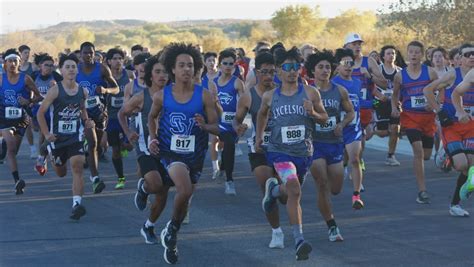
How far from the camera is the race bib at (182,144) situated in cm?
897

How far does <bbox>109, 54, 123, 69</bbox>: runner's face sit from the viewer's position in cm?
1490

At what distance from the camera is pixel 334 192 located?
9.73 m

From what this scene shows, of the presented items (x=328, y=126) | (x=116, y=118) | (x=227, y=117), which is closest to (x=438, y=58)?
(x=227, y=117)

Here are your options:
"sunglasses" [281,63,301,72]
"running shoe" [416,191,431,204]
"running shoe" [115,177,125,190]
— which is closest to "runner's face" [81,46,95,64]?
"running shoe" [115,177,125,190]

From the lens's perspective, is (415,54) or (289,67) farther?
(415,54)

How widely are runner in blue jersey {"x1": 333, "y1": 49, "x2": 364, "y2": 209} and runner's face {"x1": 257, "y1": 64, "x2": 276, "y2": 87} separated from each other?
1.32 meters

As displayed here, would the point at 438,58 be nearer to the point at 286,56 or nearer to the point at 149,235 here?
the point at 286,56

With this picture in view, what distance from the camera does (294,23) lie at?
7319 centimetres

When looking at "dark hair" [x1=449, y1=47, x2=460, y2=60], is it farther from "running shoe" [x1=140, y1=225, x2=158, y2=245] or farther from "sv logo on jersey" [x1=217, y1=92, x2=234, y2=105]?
"running shoe" [x1=140, y1=225, x2=158, y2=245]

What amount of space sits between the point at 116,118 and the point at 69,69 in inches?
103

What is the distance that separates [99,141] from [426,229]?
6.12 metres

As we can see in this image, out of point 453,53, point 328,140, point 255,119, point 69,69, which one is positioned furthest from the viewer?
point 453,53

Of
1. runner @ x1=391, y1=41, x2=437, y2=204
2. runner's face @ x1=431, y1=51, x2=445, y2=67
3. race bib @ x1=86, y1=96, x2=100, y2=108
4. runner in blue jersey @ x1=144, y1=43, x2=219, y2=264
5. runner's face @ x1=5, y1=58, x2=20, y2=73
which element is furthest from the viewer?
runner's face @ x1=431, y1=51, x2=445, y2=67

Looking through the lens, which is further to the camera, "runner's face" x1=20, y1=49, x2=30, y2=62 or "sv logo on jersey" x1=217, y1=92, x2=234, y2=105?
"runner's face" x1=20, y1=49, x2=30, y2=62
